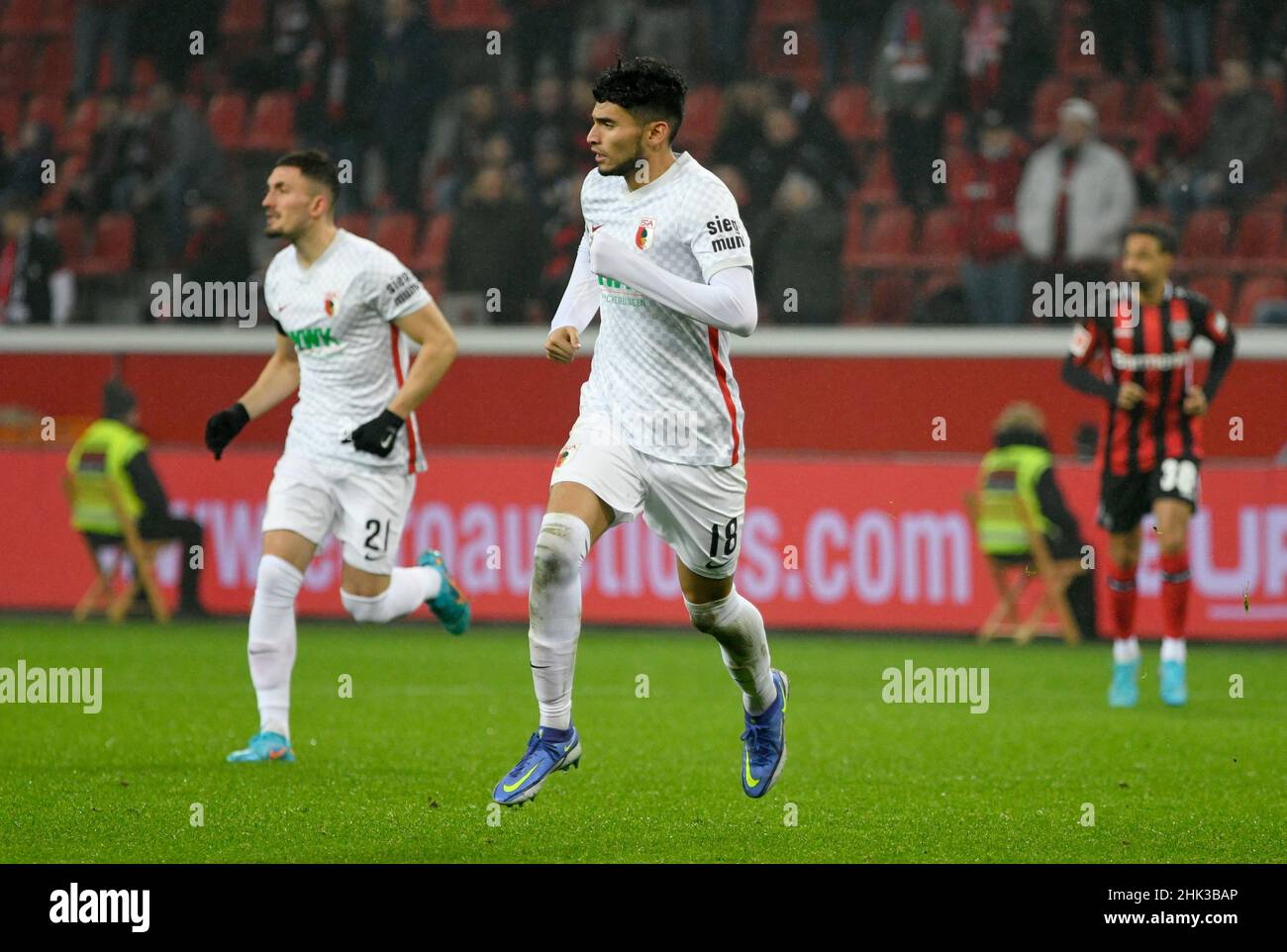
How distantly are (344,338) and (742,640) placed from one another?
241 cm

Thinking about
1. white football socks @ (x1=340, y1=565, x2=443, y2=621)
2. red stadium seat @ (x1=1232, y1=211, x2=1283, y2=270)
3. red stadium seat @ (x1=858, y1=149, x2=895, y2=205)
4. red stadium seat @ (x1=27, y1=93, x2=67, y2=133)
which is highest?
red stadium seat @ (x1=27, y1=93, x2=67, y2=133)

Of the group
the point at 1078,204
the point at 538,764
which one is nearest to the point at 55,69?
the point at 1078,204

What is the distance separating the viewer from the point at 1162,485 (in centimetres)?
971

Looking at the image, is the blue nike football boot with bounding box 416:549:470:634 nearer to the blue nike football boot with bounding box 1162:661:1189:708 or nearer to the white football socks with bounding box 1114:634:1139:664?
the white football socks with bounding box 1114:634:1139:664

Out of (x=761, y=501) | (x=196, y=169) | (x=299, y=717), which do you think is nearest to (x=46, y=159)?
(x=196, y=169)

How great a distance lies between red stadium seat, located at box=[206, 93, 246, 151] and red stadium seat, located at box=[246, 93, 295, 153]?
0.08m

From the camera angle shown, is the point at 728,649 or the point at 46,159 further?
the point at 46,159

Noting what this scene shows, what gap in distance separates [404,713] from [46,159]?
914 cm

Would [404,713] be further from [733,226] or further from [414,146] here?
[414,146]

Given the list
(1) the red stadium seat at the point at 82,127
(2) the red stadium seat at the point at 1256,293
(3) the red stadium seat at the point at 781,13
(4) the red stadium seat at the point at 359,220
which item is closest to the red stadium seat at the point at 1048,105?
(2) the red stadium seat at the point at 1256,293

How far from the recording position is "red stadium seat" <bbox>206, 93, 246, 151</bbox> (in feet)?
54.7

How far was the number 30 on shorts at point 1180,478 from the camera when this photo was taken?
968cm

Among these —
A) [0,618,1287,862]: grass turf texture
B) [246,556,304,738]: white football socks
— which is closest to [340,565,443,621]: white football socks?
[246,556,304,738]: white football socks

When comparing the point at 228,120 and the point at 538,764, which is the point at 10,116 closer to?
the point at 228,120
